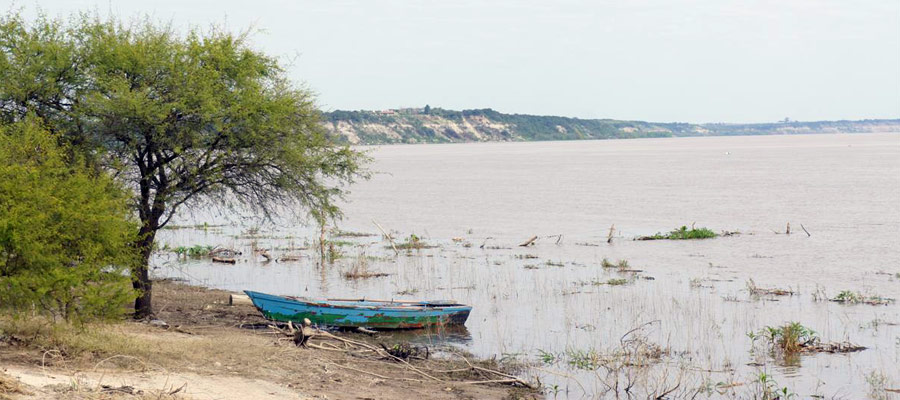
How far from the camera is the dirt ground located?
13.6 metres

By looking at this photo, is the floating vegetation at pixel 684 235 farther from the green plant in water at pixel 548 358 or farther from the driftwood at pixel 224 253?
the green plant in water at pixel 548 358

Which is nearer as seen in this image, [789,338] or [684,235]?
[789,338]

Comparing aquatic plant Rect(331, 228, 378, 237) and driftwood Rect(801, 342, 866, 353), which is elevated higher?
driftwood Rect(801, 342, 866, 353)

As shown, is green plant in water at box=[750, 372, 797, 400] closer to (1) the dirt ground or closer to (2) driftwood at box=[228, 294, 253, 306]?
(1) the dirt ground

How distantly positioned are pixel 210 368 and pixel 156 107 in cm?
662

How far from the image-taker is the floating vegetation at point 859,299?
1024 inches

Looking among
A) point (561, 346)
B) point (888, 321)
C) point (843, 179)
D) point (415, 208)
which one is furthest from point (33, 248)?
point (843, 179)

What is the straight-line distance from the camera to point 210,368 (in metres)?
15.9

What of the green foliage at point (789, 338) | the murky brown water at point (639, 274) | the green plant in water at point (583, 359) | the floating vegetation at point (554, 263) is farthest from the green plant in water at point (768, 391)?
the floating vegetation at point (554, 263)

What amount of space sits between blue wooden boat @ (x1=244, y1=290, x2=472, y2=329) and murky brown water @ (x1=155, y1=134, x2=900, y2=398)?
844mm

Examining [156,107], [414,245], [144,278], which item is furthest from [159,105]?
[414,245]

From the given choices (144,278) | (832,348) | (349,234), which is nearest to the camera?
(832,348)

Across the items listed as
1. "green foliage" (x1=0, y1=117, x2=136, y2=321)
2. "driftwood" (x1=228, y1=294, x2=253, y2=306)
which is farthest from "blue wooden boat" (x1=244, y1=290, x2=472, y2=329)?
"green foliage" (x1=0, y1=117, x2=136, y2=321)

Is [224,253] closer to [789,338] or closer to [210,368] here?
[210,368]
